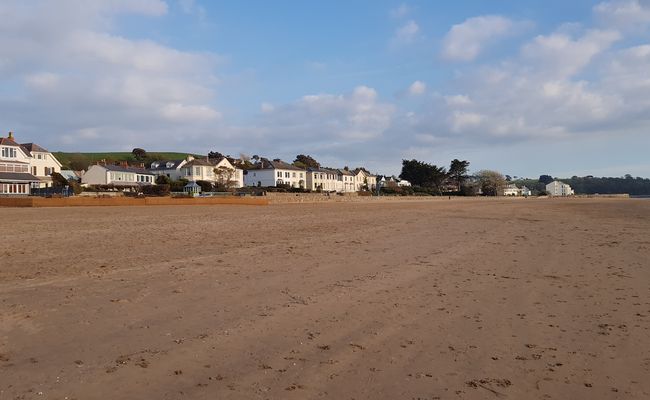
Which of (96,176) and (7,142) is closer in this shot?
(7,142)

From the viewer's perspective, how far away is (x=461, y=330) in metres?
5.71

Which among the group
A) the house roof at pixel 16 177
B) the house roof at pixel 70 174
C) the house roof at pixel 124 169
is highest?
the house roof at pixel 124 169

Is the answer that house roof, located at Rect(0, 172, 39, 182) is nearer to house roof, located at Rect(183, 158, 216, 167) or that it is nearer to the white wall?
the white wall

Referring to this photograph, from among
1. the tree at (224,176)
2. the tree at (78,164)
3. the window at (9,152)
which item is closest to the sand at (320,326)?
the window at (9,152)

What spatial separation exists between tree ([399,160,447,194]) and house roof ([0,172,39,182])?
8329 centimetres

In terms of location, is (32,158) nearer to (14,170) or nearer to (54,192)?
(14,170)

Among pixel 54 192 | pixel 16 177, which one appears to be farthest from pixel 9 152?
pixel 54 192

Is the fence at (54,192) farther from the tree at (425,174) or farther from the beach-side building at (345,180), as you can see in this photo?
the tree at (425,174)

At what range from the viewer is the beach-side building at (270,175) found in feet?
298

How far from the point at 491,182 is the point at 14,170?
11005 cm

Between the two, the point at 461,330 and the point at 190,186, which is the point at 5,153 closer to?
the point at 190,186

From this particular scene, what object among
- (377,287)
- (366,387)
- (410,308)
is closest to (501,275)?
(377,287)

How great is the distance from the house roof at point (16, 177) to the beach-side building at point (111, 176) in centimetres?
949

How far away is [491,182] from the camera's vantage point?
130 meters
